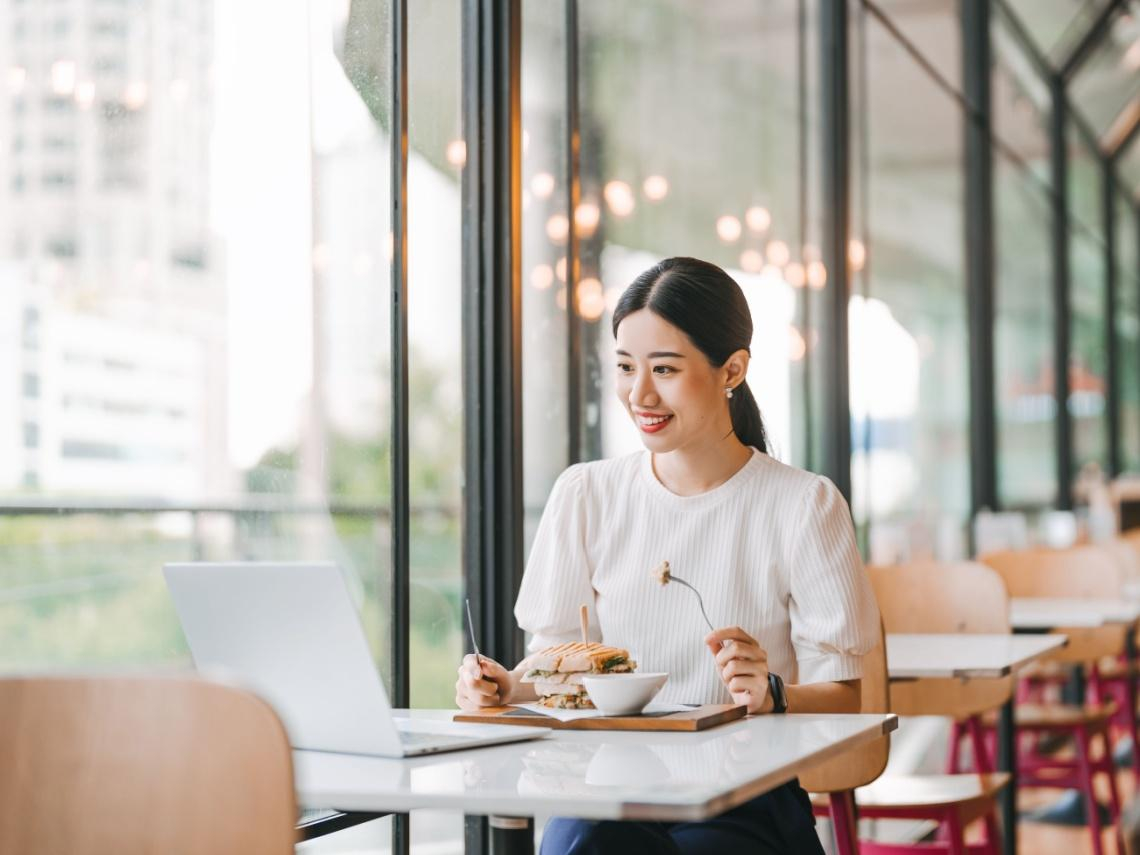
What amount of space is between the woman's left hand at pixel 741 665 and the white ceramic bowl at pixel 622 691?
0.27ft

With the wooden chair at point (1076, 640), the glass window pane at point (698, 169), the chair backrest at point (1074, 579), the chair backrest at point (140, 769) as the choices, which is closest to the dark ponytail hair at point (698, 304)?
the glass window pane at point (698, 169)

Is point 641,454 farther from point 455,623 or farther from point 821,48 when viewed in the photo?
point 821,48

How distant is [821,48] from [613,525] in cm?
282

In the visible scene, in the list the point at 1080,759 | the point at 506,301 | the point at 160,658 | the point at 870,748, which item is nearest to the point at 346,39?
the point at 506,301

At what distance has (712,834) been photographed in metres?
1.76

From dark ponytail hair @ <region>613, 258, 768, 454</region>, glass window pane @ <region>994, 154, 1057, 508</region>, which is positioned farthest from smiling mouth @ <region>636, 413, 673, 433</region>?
glass window pane @ <region>994, 154, 1057, 508</region>

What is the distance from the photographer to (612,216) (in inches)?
128

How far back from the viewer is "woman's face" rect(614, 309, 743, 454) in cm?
197

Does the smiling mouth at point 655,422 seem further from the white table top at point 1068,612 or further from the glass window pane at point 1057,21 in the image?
the glass window pane at point 1057,21

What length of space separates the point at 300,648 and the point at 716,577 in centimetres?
72

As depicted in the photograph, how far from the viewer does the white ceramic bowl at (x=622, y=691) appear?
1673 millimetres

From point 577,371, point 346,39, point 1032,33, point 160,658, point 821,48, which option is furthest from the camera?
point 1032,33

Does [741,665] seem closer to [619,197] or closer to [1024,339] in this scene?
[619,197]

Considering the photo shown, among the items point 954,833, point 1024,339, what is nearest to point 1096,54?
point 1024,339
